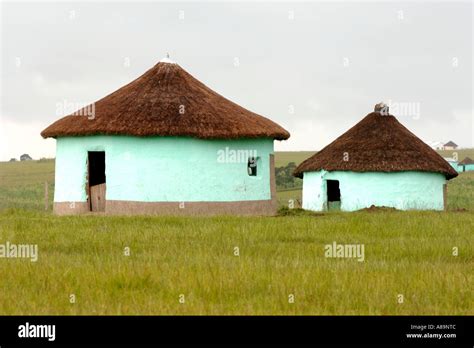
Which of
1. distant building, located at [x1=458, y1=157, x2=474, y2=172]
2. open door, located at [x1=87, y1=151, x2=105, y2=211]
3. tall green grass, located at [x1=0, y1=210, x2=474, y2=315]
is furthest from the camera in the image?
distant building, located at [x1=458, y1=157, x2=474, y2=172]

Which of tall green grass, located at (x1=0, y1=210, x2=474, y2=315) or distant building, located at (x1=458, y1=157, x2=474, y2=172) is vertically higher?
distant building, located at (x1=458, y1=157, x2=474, y2=172)

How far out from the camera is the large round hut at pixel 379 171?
3303 cm

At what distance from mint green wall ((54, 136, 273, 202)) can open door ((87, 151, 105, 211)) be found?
318 mm

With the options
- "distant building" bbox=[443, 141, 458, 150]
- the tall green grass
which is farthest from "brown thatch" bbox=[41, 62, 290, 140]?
"distant building" bbox=[443, 141, 458, 150]

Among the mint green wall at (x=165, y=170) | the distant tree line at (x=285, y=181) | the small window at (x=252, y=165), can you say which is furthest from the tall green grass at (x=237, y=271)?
the distant tree line at (x=285, y=181)

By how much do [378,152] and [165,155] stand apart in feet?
36.9

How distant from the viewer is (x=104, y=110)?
27547mm

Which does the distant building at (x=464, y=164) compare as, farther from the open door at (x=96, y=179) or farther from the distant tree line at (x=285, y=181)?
the open door at (x=96, y=179)

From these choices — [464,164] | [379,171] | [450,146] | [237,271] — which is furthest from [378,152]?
[450,146]

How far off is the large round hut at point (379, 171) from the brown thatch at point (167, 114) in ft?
18.2

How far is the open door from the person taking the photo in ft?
88.7

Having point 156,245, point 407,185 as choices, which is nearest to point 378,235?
point 156,245

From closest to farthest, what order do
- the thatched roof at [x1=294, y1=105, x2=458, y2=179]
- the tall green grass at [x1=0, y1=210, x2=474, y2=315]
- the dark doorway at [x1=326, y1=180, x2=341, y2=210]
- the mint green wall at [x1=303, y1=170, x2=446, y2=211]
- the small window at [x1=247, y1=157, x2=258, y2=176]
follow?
1. the tall green grass at [x1=0, y1=210, x2=474, y2=315]
2. the small window at [x1=247, y1=157, x2=258, y2=176]
3. the mint green wall at [x1=303, y1=170, x2=446, y2=211]
4. the thatched roof at [x1=294, y1=105, x2=458, y2=179]
5. the dark doorway at [x1=326, y1=180, x2=341, y2=210]

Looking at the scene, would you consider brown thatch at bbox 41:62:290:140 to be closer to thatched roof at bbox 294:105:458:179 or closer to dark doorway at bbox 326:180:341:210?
thatched roof at bbox 294:105:458:179
